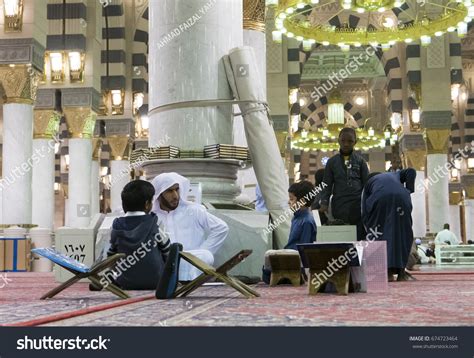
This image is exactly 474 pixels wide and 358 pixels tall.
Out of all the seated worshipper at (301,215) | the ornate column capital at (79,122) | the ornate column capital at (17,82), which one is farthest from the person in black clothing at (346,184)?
the ornate column capital at (79,122)

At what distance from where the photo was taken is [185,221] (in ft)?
12.8

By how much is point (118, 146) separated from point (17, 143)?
Result: 5.27 metres

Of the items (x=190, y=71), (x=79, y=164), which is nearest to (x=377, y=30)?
(x=79, y=164)

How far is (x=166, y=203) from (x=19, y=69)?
621cm

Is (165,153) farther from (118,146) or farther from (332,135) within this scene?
(332,135)

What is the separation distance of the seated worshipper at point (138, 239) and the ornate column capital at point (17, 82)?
20.2 feet

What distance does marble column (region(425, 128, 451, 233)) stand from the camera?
13.6 meters

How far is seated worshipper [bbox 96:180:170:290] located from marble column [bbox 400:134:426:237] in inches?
438

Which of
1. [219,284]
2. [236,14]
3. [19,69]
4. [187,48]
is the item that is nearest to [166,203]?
[219,284]

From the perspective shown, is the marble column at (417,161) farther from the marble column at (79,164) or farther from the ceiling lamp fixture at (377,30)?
the marble column at (79,164)

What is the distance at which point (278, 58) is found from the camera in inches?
539

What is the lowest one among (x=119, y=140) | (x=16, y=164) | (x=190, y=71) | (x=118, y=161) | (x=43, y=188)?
(x=43, y=188)

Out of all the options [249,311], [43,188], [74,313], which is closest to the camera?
[74,313]

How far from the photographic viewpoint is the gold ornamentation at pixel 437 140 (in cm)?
1378
